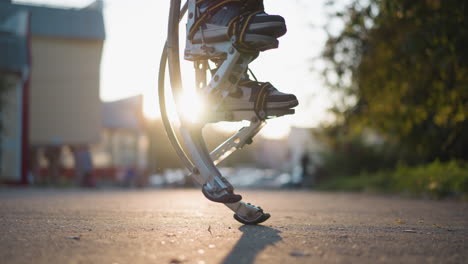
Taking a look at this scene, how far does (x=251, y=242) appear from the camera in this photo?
310cm

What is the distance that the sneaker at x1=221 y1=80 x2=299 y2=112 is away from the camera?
3.69 m

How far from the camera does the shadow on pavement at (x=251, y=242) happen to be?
2596mm

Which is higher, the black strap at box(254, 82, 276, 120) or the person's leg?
the person's leg

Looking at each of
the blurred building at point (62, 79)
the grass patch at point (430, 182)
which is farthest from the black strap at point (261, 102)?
the blurred building at point (62, 79)

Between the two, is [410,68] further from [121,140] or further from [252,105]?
[121,140]

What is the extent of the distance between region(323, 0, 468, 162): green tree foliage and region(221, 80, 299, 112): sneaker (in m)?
5.31

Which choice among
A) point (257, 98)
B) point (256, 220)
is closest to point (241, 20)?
point (257, 98)

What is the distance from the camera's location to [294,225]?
416 centimetres

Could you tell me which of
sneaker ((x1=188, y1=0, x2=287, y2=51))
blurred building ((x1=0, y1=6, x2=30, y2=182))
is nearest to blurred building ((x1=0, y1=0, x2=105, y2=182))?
blurred building ((x1=0, y1=6, x2=30, y2=182))

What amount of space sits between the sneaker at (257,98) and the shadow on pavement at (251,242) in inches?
27.9

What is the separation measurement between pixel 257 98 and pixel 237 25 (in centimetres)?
45

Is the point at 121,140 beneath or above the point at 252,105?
beneath

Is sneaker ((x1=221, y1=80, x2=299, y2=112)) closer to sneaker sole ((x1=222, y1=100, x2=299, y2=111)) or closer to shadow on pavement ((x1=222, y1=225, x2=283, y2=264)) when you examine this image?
sneaker sole ((x1=222, y1=100, x2=299, y2=111))

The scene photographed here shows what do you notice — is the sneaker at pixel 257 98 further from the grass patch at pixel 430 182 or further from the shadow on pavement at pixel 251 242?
the grass patch at pixel 430 182
